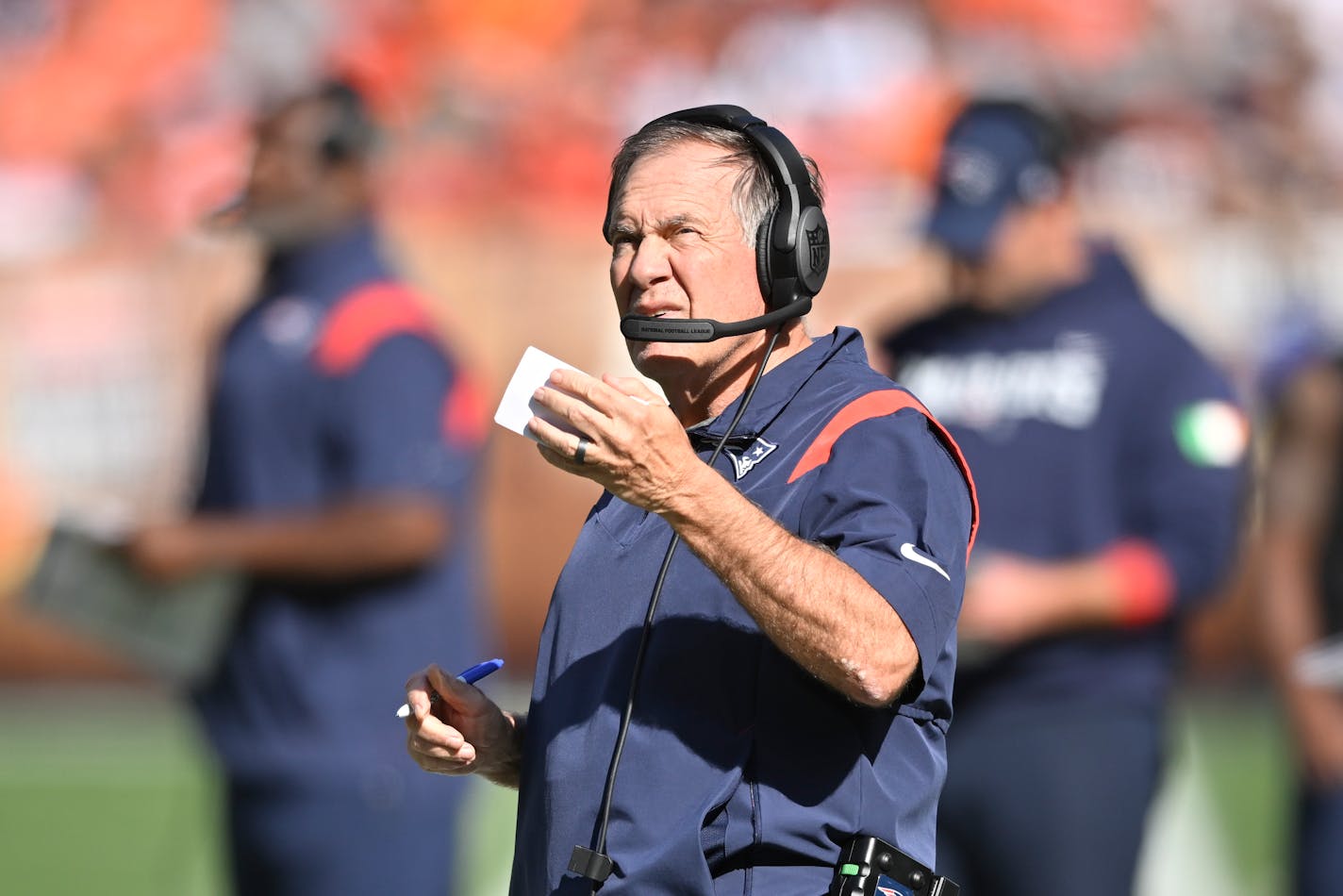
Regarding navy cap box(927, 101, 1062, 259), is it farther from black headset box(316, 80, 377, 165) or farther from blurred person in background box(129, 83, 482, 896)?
black headset box(316, 80, 377, 165)

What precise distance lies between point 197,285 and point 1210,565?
652 centimetres

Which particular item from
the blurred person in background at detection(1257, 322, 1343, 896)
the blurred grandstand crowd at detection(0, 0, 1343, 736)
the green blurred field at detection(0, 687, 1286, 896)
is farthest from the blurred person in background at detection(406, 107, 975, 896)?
the blurred grandstand crowd at detection(0, 0, 1343, 736)

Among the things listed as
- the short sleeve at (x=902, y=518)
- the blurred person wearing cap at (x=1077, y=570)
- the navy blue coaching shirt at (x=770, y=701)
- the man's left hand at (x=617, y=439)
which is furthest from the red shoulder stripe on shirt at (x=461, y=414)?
the man's left hand at (x=617, y=439)

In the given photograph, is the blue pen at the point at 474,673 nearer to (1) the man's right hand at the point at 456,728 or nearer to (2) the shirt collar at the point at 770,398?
(1) the man's right hand at the point at 456,728

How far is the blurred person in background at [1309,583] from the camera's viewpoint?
4.13 m

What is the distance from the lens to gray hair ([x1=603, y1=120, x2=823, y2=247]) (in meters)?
2.19

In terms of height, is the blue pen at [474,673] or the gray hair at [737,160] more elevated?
the gray hair at [737,160]

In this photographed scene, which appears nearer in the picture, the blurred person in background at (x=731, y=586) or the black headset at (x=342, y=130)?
the blurred person in background at (x=731, y=586)

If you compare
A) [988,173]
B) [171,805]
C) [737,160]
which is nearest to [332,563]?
[988,173]

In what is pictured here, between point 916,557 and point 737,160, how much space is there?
566mm

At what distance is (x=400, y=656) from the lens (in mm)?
4410

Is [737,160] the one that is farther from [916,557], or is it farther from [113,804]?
[113,804]

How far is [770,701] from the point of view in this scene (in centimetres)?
199

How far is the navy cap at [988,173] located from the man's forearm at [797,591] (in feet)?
8.86
